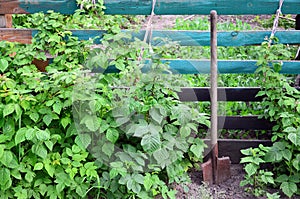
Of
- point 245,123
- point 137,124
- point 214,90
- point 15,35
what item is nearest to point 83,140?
point 137,124

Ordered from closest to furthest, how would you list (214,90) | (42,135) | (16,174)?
(42,135) → (16,174) → (214,90)

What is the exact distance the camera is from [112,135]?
3.44 metres

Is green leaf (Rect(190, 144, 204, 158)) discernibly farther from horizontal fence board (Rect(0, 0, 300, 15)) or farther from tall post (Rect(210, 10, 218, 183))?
horizontal fence board (Rect(0, 0, 300, 15))

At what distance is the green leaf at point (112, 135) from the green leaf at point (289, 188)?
1.26 metres

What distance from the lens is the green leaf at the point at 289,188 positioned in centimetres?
363

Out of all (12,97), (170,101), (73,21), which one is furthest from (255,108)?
(12,97)

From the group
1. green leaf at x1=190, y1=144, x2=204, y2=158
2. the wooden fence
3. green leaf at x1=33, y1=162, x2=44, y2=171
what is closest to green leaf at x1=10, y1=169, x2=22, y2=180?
green leaf at x1=33, y1=162, x2=44, y2=171

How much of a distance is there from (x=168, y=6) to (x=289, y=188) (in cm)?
163

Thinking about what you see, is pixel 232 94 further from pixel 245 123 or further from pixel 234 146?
pixel 234 146

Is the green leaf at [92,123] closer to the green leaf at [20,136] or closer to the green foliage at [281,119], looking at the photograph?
the green leaf at [20,136]

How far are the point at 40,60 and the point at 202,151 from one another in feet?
4.75

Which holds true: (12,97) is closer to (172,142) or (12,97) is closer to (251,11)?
(172,142)


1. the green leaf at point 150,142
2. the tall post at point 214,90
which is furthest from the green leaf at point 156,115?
the tall post at point 214,90

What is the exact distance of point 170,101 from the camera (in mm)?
3543
